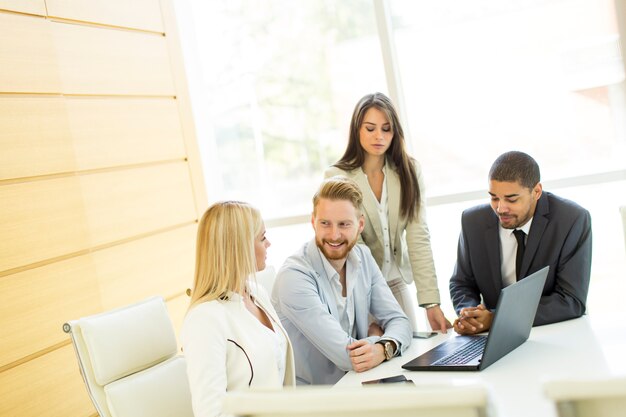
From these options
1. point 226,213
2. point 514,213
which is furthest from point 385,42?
point 226,213

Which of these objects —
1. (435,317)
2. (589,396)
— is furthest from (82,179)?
(589,396)

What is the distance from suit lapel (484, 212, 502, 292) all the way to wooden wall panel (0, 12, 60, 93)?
221 centimetres

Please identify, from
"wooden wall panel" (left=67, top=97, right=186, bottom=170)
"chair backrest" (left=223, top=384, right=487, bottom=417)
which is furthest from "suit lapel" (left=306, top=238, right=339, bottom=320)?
"wooden wall panel" (left=67, top=97, right=186, bottom=170)

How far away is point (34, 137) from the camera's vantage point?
136 inches

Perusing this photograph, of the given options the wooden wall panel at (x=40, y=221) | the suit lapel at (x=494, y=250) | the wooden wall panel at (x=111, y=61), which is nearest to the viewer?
the suit lapel at (x=494, y=250)

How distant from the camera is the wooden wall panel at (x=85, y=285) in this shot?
3.20 metres

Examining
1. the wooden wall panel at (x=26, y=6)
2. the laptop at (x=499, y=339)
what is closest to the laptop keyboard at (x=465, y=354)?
the laptop at (x=499, y=339)

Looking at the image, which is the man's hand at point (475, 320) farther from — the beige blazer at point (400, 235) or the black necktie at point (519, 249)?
the beige blazer at point (400, 235)

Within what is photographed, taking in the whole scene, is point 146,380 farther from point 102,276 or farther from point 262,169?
point 262,169

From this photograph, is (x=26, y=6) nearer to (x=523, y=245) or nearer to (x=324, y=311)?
(x=324, y=311)

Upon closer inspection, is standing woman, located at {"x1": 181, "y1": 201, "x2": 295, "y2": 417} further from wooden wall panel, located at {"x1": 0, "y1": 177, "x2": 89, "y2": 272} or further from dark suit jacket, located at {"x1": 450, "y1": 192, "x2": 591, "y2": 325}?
wooden wall panel, located at {"x1": 0, "y1": 177, "x2": 89, "y2": 272}

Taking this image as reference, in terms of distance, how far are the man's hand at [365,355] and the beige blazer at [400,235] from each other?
0.98 metres

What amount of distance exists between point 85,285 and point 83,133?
781 mm

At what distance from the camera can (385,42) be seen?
454 centimetres
